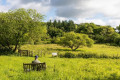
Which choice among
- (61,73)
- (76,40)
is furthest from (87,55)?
(61,73)

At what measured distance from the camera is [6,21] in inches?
941

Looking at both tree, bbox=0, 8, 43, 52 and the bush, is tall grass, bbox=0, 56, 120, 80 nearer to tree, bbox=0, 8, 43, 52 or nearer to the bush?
the bush

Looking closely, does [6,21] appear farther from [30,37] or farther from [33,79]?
[33,79]

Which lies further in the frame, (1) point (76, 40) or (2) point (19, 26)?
(1) point (76, 40)

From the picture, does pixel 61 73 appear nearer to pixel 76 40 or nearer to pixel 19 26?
pixel 19 26

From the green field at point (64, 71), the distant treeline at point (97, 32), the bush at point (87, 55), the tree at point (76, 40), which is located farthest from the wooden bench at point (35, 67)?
the distant treeline at point (97, 32)

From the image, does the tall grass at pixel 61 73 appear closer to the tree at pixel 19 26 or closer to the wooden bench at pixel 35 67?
the wooden bench at pixel 35 67

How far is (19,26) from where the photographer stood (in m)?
25.0

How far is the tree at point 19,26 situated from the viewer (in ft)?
79.7

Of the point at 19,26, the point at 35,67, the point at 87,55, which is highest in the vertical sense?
the point at 19,26

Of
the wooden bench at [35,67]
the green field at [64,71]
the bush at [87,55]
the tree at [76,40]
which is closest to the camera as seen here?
the green field at [64,71]

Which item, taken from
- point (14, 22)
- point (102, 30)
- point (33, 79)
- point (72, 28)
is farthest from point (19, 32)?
point (72, 28)

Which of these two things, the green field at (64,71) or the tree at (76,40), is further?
the tree at (76,40)

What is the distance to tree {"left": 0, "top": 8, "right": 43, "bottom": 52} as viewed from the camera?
2428cm
